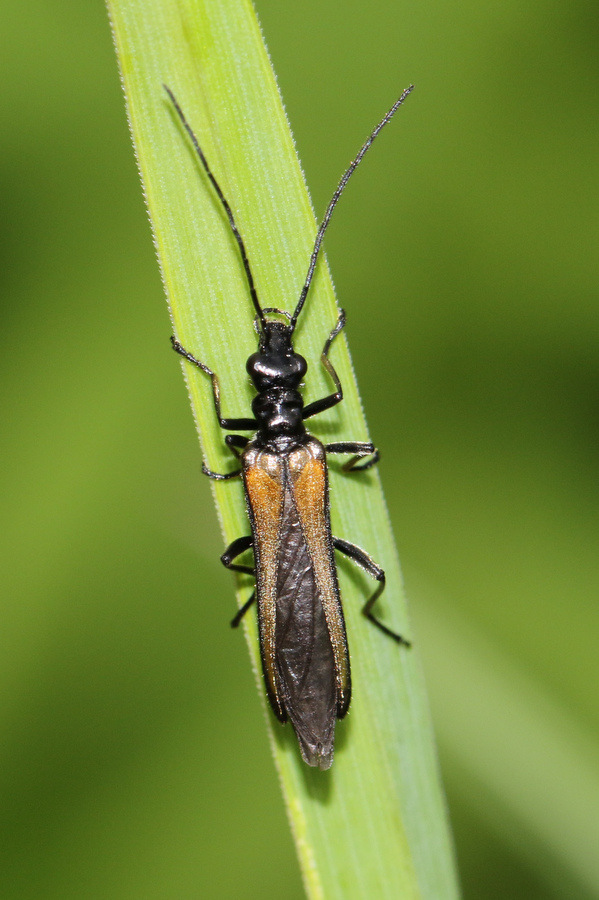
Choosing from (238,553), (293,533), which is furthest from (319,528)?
(238,553)

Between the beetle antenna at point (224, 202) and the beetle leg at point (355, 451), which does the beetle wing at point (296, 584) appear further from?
the beetle antenna at point (224, 202)

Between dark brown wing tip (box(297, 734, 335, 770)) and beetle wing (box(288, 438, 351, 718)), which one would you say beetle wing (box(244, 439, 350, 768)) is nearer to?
beetle wing (box(288, 438, 351, 718))

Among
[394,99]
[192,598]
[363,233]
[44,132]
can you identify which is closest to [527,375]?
[363,233]

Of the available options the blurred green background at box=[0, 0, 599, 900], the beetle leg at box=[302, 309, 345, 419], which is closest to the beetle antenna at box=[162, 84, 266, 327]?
the beetle leg at box=[302, 309, 345, 419]

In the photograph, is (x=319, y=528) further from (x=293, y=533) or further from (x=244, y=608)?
(x=244, y=608)

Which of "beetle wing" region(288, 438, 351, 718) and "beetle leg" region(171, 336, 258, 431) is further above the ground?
"beetle leg" region(171, 336, 258, 431)

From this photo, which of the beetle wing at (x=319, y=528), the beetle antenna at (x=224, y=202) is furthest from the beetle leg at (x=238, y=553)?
the beetle antenna at (x=224, y=202)
